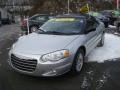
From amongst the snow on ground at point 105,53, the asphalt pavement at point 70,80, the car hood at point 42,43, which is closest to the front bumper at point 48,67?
the car hood at point 42,43

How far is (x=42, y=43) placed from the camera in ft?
20.7

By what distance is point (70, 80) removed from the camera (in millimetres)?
6152

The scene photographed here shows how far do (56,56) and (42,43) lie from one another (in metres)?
0.69

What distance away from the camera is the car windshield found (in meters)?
7.11

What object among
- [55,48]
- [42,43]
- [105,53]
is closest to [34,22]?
[105,53]

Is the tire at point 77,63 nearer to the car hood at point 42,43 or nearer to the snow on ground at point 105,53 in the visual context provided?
the car hood at point 42,43

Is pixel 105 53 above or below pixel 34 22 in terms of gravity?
below

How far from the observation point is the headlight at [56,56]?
572cm

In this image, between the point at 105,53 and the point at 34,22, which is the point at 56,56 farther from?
the point at 34,22

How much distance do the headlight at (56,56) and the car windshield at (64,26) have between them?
1.20 metres

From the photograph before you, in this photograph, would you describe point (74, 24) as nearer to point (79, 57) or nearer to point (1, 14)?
point (79, 57)

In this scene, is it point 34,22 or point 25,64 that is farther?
point 34,22

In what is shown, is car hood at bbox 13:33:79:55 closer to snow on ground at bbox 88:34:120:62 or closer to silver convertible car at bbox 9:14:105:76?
silver convertible car at bbox 9:14:105:76

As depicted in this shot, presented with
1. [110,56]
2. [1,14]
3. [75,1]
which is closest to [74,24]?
[110,56]
